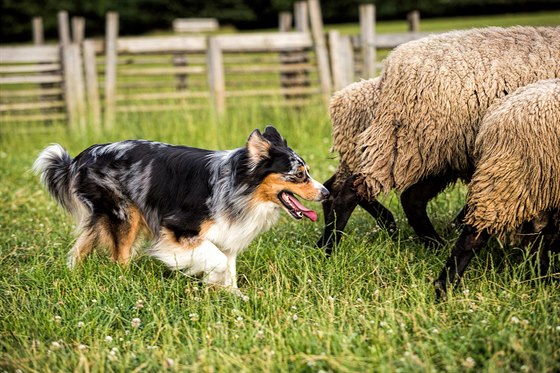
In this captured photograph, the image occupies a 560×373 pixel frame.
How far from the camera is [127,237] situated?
17.9 feet

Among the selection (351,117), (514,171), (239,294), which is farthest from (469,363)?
(351,117)

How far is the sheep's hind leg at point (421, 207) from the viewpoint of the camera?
5.86 metres

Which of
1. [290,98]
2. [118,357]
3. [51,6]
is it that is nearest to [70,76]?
[290,98]

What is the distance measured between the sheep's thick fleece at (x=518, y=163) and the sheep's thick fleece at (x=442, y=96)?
410 mm

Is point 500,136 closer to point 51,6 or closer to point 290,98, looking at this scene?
point 290,98

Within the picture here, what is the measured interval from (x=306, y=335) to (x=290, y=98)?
35.5ft

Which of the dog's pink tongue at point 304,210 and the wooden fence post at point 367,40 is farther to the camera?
the wooden fence post at point 367,40

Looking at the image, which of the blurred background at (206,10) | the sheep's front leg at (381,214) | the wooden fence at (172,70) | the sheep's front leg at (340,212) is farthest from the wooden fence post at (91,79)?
the blurred background at (206,10)

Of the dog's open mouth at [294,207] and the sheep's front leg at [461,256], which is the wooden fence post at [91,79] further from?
the sheep's front leg at [461,256]

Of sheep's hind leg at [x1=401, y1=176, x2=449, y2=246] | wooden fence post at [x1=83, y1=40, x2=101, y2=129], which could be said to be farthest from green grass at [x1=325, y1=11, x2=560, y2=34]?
sheep's hind leg at [x1=401, y1=176, x2=449, y2=246]

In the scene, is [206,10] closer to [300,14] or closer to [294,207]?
[300,14]

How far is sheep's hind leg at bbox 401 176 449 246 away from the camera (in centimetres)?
586

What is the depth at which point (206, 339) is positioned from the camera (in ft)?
13.5

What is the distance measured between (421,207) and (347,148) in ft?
2.43
